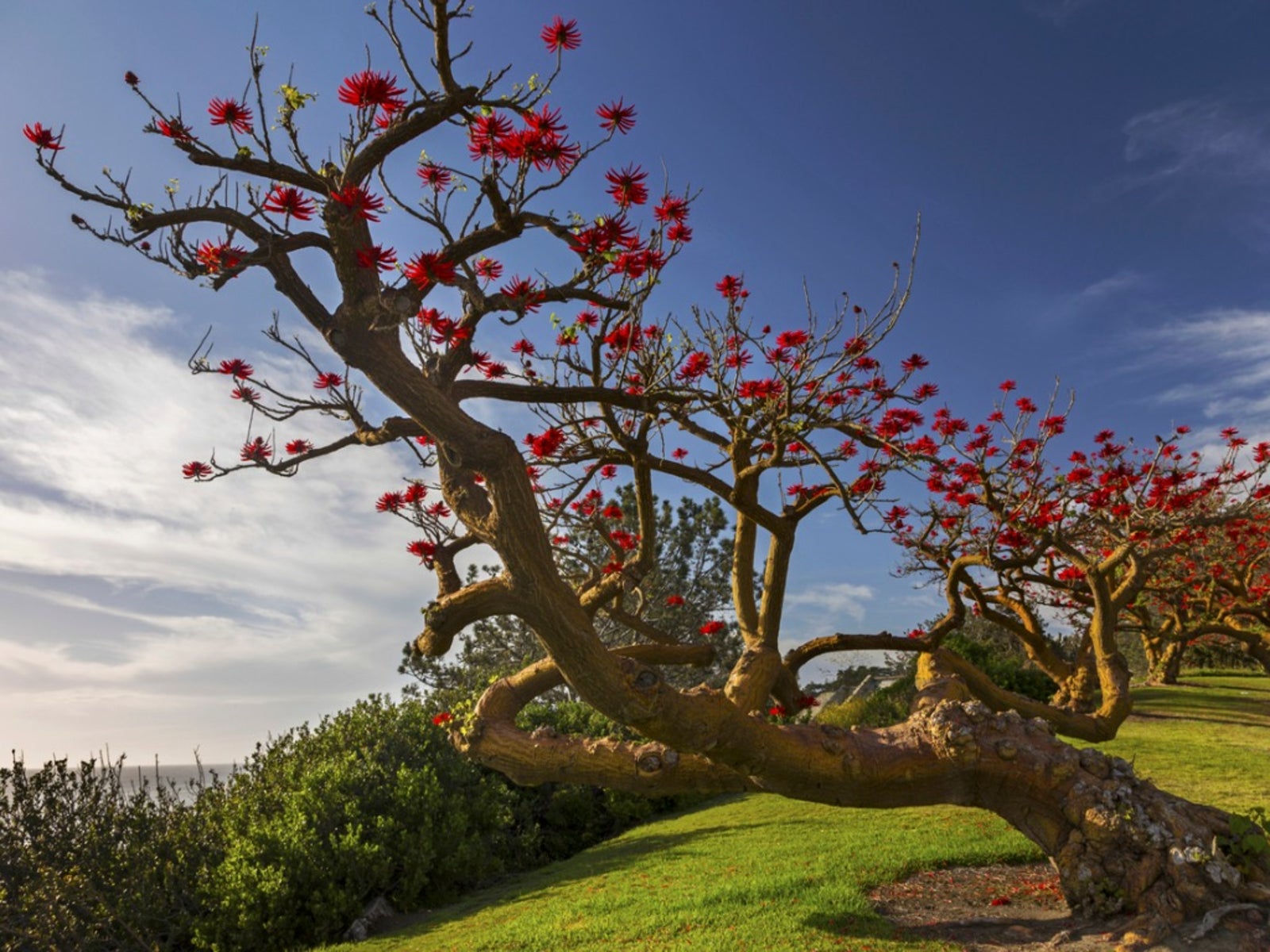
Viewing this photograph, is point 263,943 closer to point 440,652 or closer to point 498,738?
point 498,738

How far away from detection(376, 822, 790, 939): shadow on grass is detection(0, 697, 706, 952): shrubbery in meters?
0.57

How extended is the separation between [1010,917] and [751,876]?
260 centimetres

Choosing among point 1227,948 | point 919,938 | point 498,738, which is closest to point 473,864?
point 498,738

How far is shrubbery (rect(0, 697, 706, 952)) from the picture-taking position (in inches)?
401

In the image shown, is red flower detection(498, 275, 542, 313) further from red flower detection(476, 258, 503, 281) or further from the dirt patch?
the dirt patch

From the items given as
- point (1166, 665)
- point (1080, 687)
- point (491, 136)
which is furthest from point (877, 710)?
point (491, 136)

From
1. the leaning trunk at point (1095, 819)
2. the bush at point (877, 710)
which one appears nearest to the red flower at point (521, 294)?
the leaning trunk at point (1095, 819)

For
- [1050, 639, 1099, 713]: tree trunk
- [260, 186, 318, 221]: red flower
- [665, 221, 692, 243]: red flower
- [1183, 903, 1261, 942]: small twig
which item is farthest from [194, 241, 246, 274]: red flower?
[1050, 639, 1099, 713]: tree trunk

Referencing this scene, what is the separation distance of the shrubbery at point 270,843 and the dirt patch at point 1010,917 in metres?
6.50

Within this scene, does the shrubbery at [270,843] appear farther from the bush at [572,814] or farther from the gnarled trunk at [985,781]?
the gnarled trunk at [985,781]

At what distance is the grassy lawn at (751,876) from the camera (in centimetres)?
738

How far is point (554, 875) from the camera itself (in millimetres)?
11375

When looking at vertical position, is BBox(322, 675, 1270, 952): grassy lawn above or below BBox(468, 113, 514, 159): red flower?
below

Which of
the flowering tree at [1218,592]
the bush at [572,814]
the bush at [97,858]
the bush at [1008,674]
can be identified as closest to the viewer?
the bush at [97,858]
